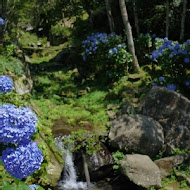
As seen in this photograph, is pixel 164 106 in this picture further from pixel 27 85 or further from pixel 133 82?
pixel 27 85

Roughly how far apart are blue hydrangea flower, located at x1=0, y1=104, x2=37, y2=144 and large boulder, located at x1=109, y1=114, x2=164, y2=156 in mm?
4612

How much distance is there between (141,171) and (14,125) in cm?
421

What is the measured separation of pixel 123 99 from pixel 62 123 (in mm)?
2222

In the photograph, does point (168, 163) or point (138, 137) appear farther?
point (138, 137)

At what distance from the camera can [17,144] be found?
2.38 m

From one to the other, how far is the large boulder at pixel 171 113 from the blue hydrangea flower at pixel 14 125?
5056 mm

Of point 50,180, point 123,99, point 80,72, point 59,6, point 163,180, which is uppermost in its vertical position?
point 59,6

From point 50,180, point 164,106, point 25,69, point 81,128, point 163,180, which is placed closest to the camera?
point 50,180

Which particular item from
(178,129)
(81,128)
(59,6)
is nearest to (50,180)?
(81,128)

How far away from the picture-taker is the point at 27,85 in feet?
32.0

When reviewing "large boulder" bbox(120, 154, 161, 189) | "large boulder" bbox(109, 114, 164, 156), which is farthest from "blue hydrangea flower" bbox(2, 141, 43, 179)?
"large boulder" bbox(109, 114, 164, 156)

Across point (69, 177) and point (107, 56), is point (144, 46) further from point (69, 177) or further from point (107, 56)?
point (69, 177)

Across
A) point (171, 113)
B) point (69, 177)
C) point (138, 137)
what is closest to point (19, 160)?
point (69, 177)

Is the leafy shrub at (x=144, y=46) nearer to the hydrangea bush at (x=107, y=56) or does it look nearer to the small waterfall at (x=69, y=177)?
the hydrangea bush at (x=107, y=56)
